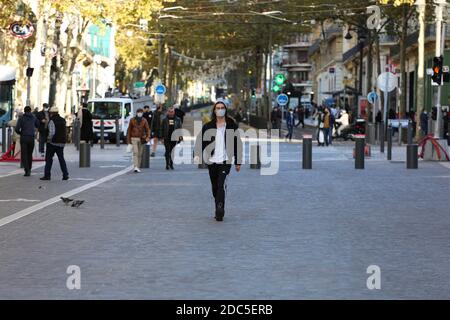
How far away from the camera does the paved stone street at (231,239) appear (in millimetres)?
10289

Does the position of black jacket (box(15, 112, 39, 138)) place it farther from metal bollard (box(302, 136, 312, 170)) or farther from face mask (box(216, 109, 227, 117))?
face mask (box(216, 109, 227, 117))

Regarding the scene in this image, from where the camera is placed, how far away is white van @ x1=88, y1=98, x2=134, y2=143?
51.7 meters

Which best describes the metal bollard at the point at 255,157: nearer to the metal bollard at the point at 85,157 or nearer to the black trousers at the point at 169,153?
the black trousers at the point at 169,153

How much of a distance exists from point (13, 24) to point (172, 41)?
46.0m

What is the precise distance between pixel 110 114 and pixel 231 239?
1519 inches

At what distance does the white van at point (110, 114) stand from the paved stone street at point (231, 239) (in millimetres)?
25763

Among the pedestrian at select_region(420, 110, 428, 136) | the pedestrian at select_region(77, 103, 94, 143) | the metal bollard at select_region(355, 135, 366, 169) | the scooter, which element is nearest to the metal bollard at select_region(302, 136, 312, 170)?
the metal bollard at select_region(355, 135, 366, 169)

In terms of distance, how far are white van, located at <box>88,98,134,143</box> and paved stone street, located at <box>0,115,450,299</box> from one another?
25763mm

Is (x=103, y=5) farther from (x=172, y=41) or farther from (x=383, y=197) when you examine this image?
(x=172, y=41)

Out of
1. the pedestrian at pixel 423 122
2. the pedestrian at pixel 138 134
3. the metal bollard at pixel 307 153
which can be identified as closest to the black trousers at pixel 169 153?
the pedestrian at pixel 138 134

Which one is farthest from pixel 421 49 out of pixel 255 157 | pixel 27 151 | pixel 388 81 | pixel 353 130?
pixel 27 151

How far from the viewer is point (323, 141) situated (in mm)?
49875

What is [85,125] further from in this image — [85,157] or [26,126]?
[26,126]

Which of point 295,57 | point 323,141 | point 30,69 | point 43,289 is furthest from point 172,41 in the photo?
point 295,57
